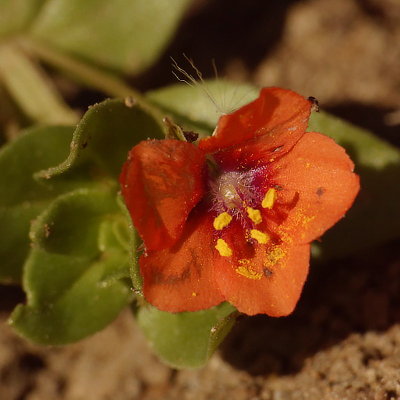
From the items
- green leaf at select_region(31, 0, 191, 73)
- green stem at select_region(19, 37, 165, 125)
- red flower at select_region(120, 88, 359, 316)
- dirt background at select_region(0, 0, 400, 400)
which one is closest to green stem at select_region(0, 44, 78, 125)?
green stem at select_region(19, 37, 165, 125)

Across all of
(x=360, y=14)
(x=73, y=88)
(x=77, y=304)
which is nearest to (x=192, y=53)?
(x=73, y=88)

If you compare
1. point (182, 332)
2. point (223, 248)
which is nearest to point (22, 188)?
point (182, 332)

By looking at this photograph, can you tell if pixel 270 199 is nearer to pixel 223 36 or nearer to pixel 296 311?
pixel 296 311

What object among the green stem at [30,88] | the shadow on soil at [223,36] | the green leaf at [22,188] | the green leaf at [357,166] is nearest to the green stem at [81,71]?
the green stem at [30,88]

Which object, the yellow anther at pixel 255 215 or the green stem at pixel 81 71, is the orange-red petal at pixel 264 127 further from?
the green stem at pixel 81 71

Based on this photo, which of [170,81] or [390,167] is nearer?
[390,167]

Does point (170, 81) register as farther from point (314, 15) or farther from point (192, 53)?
point (314, 15)
